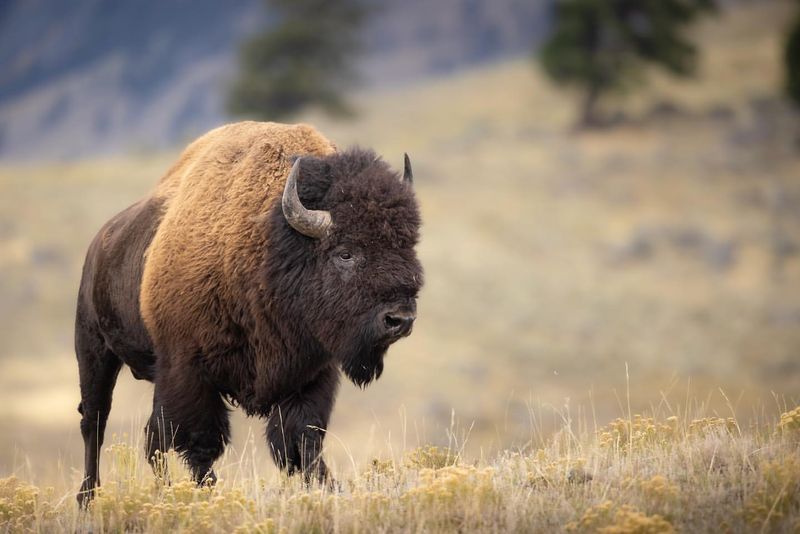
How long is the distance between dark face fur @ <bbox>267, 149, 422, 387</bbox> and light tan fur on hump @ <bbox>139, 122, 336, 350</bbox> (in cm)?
24

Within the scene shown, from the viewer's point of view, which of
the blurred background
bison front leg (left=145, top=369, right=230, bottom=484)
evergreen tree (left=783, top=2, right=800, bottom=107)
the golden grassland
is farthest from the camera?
evergreen tree (left=783, top=2, right=800, bottom=107)

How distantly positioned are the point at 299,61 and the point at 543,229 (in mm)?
21456

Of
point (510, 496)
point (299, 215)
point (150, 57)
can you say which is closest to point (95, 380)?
point (299, 215)

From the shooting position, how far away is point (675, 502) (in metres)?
4.59

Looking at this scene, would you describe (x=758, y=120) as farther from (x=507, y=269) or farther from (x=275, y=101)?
(x=275, y=101)

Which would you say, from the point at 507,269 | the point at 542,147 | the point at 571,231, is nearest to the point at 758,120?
the point at 542,147

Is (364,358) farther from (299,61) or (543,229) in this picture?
(299,61)

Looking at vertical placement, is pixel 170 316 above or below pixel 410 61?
below

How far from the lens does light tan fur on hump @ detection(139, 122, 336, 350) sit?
20.1 feet

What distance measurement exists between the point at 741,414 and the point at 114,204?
2065 cm

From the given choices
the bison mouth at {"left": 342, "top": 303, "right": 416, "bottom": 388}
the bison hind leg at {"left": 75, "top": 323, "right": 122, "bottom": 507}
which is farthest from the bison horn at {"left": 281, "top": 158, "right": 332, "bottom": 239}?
the bison hind leg at {"left": 75, "top": 323, "right": 122, "bottom": 507}

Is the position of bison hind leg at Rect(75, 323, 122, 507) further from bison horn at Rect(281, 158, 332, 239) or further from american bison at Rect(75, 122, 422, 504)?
bison horn at Rect(281, 158, 332, 239)

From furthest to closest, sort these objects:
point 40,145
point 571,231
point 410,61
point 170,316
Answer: point 410,61 → point 40,145 → point 571,231 → point 170,316

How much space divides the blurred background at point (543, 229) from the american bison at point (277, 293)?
66 centimetres
